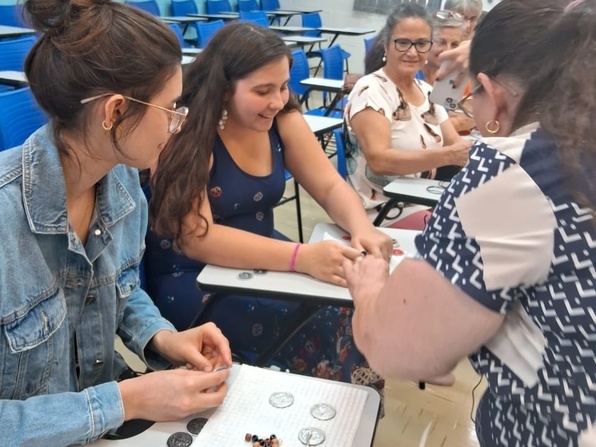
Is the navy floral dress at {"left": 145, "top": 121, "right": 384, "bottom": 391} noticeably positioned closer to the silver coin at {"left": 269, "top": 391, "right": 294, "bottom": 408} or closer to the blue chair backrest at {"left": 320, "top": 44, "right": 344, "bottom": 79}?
the silver coin at {"left": 269, "top": 391, "right": 294, "bottom": 408}

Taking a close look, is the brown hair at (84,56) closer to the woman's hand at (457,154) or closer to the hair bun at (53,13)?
the hair bun at (53,13)

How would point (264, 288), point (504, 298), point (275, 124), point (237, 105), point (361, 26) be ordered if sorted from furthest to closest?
point (361, 26) → point (275, 124) → point (237, 105) → point (264, 288) → point (504, 298)

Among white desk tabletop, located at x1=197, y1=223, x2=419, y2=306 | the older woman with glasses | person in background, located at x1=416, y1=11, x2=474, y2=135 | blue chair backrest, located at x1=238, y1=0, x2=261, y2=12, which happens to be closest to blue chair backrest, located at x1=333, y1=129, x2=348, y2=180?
the older woman with glasses

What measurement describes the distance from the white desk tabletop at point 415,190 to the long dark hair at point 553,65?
1.12m

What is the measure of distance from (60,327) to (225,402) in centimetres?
30

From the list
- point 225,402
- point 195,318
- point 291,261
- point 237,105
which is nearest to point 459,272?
point 225,402

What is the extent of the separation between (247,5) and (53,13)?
26.4 feet

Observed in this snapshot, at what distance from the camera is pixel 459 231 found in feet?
2.24

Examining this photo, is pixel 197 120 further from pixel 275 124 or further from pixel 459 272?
pixel 459 272

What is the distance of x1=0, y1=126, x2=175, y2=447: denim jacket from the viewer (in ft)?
2.65

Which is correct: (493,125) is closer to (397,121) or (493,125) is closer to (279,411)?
(279,411)

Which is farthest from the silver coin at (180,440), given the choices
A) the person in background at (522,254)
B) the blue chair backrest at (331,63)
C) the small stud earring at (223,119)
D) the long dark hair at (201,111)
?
the blue chair backrest at (331,63)

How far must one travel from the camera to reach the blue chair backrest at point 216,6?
7886 millimetres

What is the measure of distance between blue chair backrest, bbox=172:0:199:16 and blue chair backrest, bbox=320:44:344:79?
11.2ft
